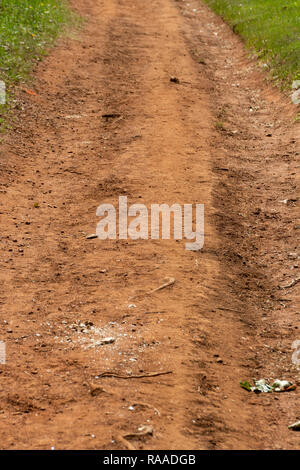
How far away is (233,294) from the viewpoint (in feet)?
25.0

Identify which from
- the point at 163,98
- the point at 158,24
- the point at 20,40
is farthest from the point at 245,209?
the point at 158,24

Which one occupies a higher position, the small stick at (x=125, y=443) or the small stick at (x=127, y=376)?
the small stick at (x=125, y=443)

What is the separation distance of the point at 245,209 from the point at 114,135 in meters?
3.12

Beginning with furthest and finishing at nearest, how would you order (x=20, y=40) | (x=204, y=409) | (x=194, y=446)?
(x=20, y=40), (x=204, y=409), (x=194, y=446)

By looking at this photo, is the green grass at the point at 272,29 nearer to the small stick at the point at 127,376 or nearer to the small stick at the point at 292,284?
the small stick at the point at 292,284

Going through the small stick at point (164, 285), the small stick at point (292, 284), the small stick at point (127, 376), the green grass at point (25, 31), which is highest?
the green grass at point (25, 31)

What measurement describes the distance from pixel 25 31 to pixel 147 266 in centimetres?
920

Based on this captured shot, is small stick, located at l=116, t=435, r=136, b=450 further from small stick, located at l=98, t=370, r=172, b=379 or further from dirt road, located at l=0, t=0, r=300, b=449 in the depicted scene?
small stick, located at l=98, t=370, r=172, b=379

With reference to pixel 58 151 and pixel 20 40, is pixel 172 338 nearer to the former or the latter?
pixel 58 151

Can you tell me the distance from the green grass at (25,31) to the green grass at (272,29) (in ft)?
14.3

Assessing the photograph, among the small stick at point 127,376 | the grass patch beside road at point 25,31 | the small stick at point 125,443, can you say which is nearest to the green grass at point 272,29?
the grass patch beside road at point 25,31

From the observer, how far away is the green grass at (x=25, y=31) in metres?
13.6

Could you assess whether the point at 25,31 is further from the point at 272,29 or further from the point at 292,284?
the point at 292,284

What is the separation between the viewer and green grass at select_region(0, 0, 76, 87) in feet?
44.6
